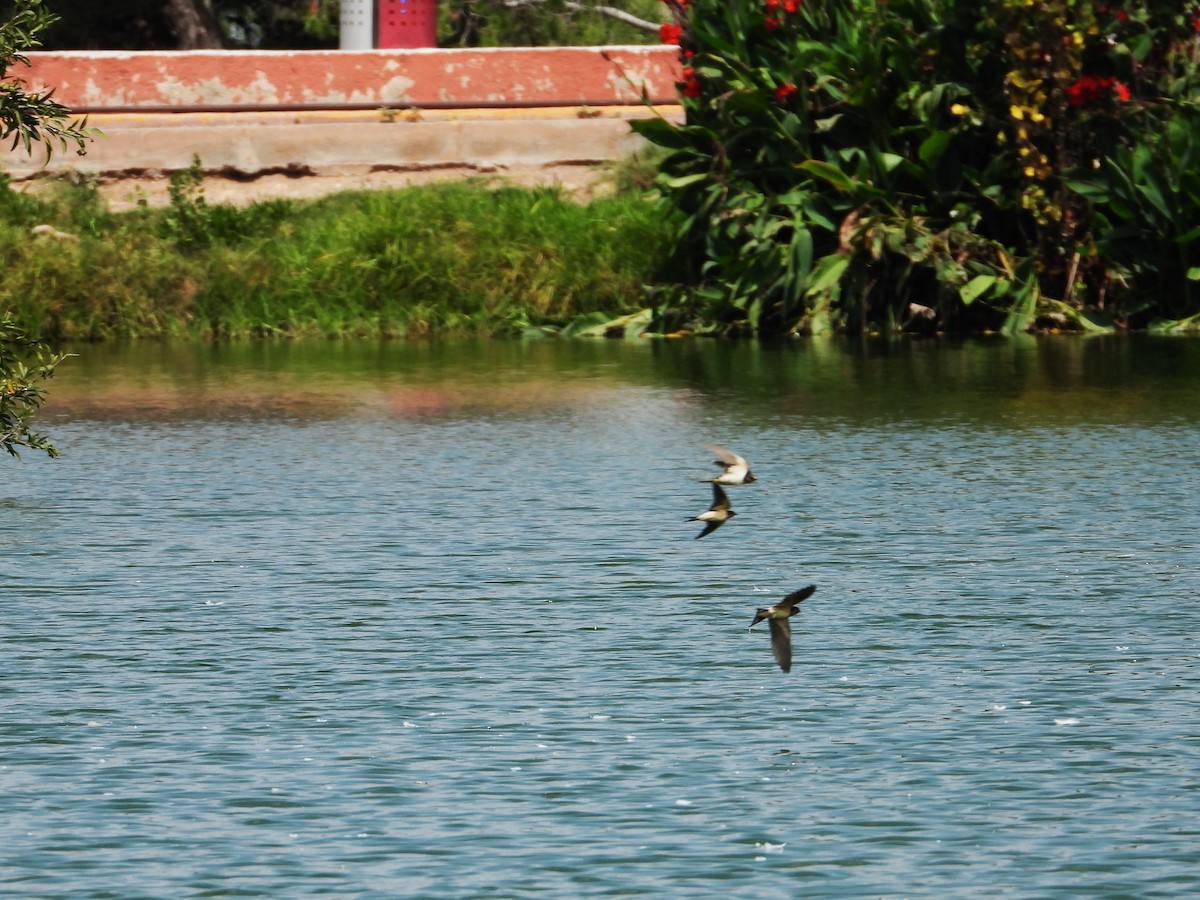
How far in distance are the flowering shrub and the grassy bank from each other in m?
1.33

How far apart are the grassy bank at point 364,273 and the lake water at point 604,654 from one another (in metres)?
7.14

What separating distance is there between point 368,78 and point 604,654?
61.2 ft

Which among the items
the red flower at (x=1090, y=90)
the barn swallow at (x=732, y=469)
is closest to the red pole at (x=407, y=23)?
the red flower at (x=1090, y=90)

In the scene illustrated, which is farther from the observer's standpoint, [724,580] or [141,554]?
[141,554]

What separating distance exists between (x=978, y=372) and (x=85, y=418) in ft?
22.8

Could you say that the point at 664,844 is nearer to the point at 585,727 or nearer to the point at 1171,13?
the point at 585,727

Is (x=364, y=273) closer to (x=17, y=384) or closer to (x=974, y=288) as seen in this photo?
(x=974, y=288)

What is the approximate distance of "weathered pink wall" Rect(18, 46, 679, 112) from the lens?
88.6ft

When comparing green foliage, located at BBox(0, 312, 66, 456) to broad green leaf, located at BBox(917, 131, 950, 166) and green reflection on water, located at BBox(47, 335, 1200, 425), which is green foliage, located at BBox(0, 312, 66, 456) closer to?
green reflection on water, located at BBox(47, 335, 1200, 425)

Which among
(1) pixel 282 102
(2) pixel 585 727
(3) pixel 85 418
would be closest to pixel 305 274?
(1) pixel 282 102

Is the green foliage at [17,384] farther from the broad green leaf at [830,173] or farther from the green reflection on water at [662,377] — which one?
the broad green leaf at [830,173]

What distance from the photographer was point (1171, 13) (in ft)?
76.7

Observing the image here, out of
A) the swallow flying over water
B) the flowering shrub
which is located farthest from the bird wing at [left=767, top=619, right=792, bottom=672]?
the flowering shrub

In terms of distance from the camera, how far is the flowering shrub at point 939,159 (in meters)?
23.0
